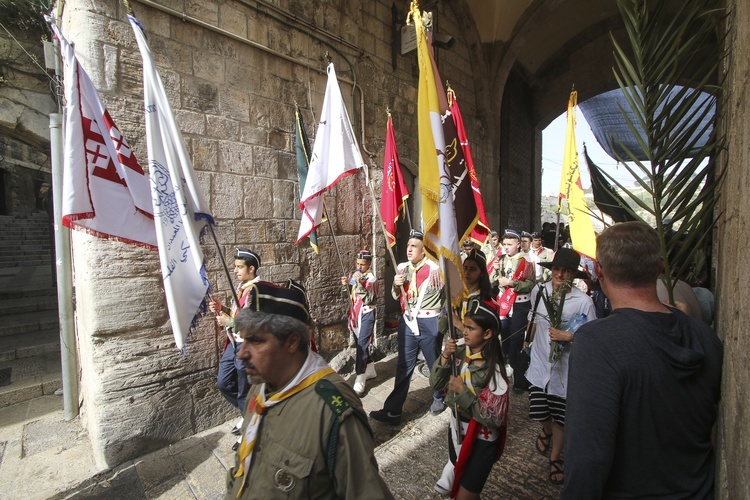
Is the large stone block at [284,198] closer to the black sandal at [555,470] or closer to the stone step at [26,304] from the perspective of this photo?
the black sandal at [555,470]

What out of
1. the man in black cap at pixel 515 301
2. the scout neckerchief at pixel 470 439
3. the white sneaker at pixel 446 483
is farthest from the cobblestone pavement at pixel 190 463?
the scout neckerchief at pixel 470 439

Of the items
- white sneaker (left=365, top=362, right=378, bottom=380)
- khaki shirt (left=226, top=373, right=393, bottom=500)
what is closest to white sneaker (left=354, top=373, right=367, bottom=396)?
white sneaker (left=365, top=362, right=378, bottom=380)

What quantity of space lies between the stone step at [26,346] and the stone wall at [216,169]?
2274mm

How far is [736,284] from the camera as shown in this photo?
117 centimetres

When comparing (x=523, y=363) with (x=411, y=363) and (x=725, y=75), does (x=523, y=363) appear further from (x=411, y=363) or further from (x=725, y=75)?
(x=725, y=75)

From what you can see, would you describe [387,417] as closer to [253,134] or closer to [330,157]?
[330,157]

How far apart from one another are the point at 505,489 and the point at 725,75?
292 cm

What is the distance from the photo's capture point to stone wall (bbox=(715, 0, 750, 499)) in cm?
99

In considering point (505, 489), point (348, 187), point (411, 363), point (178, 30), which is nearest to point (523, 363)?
point (411, 363)

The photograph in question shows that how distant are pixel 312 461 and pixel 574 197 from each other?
4129mm

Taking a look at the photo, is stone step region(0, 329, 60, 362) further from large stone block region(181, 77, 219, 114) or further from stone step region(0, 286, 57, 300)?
large stone block region(181, 77, 219, 114)

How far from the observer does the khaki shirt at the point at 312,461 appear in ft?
4.37

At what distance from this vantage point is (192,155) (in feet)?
13.0

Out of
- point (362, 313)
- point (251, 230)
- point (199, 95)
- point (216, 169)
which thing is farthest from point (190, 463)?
point (199, 95)
